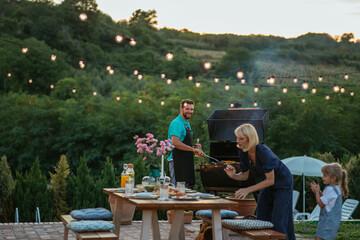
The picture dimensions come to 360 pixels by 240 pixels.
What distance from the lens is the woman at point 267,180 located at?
3984 millimetres

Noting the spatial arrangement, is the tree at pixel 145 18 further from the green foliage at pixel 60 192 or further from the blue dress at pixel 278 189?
the blue dress at pixel 278 189

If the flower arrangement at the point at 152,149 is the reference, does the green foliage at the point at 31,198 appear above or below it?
below

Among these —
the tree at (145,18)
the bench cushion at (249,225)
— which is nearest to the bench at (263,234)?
the bench cushion at (249,225)

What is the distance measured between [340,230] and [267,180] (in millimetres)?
3774

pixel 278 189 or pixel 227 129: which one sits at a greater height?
pixel 227 129

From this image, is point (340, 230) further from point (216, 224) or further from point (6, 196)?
point (6, 196)

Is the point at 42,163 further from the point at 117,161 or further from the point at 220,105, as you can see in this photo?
the point at 220,105

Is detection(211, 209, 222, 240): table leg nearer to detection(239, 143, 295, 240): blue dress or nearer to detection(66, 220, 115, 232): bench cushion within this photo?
detection(239, 143, 295, 240): blue dress

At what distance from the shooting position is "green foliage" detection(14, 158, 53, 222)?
8125mm

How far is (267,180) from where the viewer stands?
3965mm

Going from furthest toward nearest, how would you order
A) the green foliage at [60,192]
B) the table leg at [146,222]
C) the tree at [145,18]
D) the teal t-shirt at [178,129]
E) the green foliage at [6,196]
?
the tree at [145,18] → the green foliage at [60,192] → the green foliage at [6,196] → the teal t-shirt at [178,129] → the table leg at [146,222]

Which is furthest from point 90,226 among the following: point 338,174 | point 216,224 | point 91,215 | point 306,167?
point 306,167

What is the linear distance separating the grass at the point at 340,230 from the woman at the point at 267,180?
8.35 feet

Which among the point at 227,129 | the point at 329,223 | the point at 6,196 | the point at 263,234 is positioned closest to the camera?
the point at 263,234
